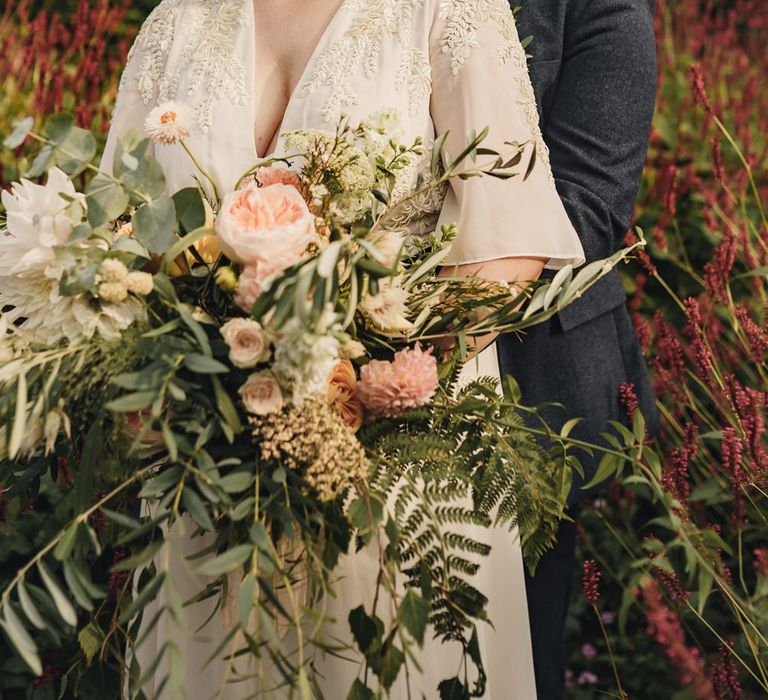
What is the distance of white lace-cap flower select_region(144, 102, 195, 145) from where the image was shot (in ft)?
4.19

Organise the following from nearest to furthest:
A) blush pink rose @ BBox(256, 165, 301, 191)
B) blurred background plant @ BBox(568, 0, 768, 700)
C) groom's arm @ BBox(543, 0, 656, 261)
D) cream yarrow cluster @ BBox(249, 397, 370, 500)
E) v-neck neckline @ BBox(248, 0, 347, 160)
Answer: cream yarrow cluster @ BBox(249, 397, 370, 500) → blush pink rose @ BBox(256, 165, 301, 191) → blurred background plant @ BBox(568, 0, 768, 700) → v-neck neckline @ BBox(248, 0, 347, 160) → groom's arm @ BBox(543, 0, 656, 261)

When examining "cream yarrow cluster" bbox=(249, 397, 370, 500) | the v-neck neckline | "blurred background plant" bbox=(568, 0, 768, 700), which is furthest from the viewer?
the v-neck neckline

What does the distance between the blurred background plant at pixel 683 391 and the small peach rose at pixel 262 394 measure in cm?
38

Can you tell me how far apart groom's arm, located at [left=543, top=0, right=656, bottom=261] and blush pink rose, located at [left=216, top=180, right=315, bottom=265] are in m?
1.01

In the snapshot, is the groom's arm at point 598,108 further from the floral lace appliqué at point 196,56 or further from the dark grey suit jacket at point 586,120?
the floral lace appliqué at point 196,56

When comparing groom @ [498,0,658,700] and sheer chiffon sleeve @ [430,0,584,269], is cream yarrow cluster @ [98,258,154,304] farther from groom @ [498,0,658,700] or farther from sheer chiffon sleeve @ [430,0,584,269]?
groom @ [498,0,658,700]

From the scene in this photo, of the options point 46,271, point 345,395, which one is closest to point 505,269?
point 345,395

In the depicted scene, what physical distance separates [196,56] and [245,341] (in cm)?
91

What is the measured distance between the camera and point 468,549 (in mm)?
1219

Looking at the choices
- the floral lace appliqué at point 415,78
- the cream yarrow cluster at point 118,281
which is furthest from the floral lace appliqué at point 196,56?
the cream yarrow cluster at point 118,281

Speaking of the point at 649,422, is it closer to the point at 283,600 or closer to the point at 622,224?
the point at 622,224

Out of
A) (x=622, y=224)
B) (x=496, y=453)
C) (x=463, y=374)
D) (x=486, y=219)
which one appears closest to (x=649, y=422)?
(x=622, y=224)

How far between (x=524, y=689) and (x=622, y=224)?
111 cm

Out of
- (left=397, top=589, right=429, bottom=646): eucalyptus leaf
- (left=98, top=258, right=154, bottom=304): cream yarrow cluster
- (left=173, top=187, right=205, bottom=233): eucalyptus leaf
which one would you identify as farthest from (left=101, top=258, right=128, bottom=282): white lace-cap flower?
(left=397, top=589, right=429, bottom=646): eucalyptus leaf
